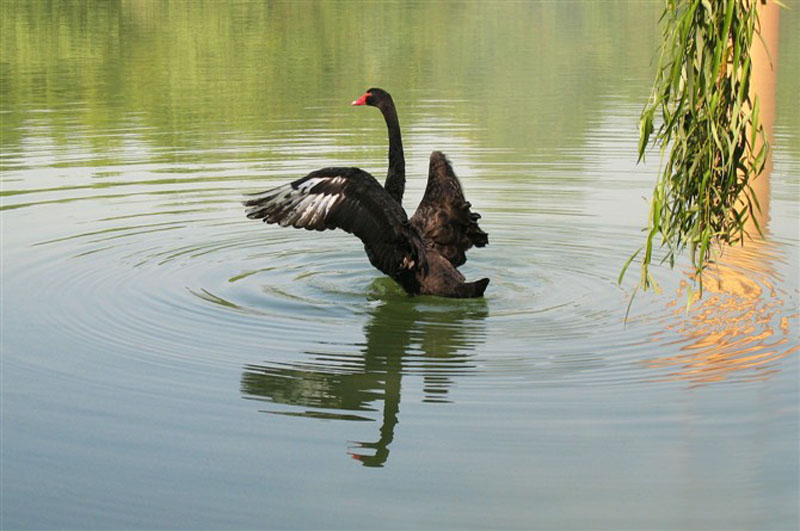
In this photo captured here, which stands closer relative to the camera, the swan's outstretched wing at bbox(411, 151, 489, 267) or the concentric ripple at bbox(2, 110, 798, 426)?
the concentric ripple at bbox(2, 110, 798, 426)

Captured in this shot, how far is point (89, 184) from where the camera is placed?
627 inches

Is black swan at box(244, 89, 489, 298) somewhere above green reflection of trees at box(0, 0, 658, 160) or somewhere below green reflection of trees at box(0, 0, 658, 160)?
below

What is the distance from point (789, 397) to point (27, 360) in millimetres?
4910

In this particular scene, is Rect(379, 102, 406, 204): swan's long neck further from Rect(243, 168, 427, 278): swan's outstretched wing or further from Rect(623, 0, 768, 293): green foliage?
Rect(623, 0, 768, 293): green foliage

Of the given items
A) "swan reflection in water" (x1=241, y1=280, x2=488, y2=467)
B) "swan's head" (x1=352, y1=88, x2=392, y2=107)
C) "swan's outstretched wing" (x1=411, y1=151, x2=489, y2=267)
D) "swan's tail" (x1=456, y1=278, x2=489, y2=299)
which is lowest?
"swan reflection in water" (x1=241, y1=280, x2=488, y2=467)

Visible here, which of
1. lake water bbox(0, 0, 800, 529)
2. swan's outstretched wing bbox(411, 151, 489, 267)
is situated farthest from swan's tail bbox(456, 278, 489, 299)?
swan's outstretched wing bbox(411, 151, 489, 267)

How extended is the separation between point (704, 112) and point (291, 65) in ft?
93.5

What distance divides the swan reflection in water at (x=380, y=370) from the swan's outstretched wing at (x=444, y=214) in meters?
0.97

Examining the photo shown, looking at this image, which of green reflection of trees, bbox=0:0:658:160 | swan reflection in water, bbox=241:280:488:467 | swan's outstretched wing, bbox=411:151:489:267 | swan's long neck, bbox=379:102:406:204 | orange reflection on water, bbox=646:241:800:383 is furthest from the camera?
green reflection of trees, bbox=0:0:658:160

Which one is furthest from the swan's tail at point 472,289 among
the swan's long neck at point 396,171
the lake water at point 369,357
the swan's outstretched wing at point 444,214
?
the swan's long neck at point 396,171

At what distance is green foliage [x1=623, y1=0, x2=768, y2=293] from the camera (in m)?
6.51

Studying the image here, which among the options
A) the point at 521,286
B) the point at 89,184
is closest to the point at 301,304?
the point at 521,286

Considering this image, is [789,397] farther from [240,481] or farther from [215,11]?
[215,11]

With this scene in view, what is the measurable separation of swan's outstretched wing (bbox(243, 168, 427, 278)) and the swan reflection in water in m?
0.52
